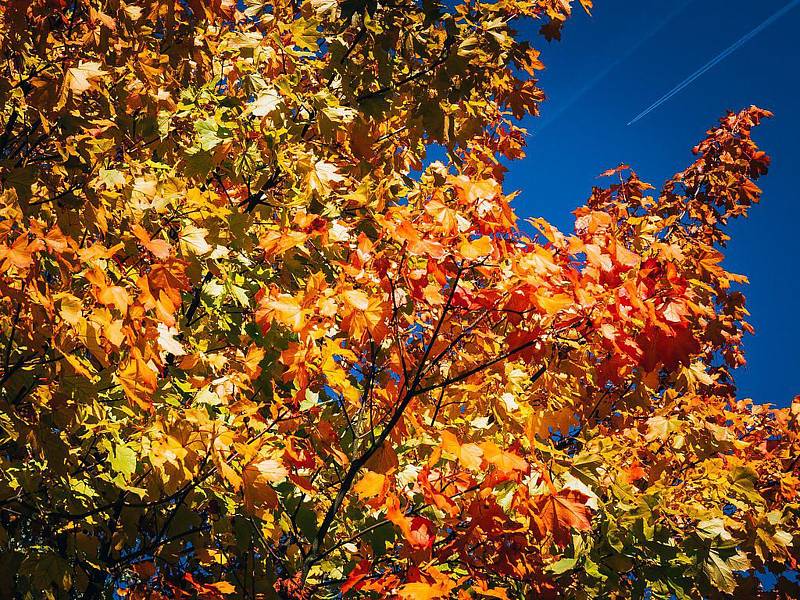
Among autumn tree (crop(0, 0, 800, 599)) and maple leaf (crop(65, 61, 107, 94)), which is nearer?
autumn tree (crop(0, 0, 800, 599))

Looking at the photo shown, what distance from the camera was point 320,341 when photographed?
3252 mm

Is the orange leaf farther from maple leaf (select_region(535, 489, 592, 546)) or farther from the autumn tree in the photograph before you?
maple leaf (select_region(535, 489, 592, 546))

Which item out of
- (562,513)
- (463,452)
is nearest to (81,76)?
(463,452)

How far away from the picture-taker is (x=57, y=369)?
8.30ft

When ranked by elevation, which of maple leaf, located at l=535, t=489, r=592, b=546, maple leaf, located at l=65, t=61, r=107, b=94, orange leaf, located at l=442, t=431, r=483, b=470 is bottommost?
maple leaf, located at l=535, t=489, r=592, b=546

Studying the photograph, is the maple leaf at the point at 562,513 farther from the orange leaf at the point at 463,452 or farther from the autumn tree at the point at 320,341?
the orange leaf at the point at 463,452

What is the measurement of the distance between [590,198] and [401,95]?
579 cm

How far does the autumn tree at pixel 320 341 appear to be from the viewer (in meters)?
2.45

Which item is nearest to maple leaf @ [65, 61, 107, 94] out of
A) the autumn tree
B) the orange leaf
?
the autumn tree

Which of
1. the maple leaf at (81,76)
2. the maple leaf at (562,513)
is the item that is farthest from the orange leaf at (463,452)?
the maple leaf at (81,76)

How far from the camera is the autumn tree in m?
2.45

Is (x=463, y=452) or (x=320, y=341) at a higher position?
(x=320, y=341)

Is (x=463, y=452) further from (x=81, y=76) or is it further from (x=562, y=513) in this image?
(x=81, y=76)

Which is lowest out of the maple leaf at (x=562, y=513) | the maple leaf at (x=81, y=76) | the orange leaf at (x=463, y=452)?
the maple leaf at (x=562, y=513)
